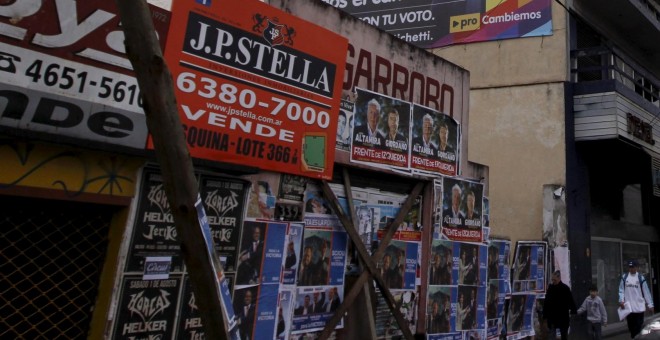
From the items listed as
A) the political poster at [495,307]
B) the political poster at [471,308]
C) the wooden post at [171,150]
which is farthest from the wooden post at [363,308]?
the wooden post at [171,150]

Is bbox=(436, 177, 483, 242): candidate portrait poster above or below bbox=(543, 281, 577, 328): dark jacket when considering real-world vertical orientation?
above

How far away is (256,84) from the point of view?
5086 mm

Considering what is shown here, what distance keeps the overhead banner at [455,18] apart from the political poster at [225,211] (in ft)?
31.5

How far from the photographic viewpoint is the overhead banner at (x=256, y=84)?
4.55 m

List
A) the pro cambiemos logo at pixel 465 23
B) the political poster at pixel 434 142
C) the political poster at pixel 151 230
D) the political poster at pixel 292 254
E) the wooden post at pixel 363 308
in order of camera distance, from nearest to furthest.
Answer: the political poster at pixel 151 230
the political poster at pixel 292 254
the wooden post at pixel 363 308
the political poster at pixel 434 142
the pro cambiemos logo at pixel 465 23

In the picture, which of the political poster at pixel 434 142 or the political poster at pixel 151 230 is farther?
the political poster at pixel 434 142

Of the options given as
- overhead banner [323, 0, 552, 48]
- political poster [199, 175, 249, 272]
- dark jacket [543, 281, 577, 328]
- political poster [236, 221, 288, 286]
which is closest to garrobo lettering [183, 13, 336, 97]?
political poster [199, 175, 249, 272]

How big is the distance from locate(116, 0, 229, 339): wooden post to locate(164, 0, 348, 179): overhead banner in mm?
2283

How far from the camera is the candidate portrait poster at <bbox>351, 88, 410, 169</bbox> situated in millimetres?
6363

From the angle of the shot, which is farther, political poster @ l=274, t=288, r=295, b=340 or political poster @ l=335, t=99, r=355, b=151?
political poster @ l=335, t=99, r=355, b=151

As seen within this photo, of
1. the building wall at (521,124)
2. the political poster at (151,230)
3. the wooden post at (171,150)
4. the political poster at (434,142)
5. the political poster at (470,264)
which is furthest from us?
the building wall at (521,124)

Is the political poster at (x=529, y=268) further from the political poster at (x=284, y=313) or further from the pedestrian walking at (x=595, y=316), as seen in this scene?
the political poster at (x=284, y=313)

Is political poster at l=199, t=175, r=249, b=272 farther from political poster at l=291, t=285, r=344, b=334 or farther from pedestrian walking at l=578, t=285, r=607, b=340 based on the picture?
pedestrian walking at l=578, t=285, r=607, b=340

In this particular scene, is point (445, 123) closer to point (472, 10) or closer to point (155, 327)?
point (155, 327)
